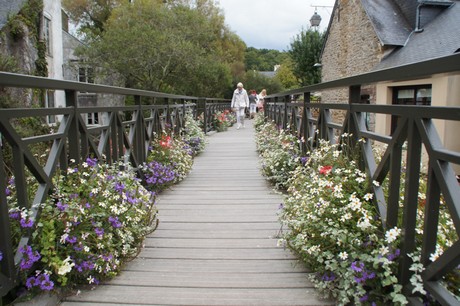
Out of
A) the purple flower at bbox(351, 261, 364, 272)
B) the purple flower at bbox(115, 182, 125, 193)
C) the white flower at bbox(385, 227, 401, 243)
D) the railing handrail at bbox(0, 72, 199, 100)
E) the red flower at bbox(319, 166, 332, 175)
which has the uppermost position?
the railing handrail at bbox(0, 72, 199, 100)

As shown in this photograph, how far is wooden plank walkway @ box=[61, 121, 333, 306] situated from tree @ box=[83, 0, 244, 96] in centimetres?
2038

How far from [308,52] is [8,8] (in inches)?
774

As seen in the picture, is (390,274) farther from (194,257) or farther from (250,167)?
(250,167)

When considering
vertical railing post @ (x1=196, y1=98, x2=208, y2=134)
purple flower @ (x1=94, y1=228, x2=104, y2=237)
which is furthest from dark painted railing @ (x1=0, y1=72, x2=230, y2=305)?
vertical railing post @ (x1=196, y1=98, x2=208, y2=134)

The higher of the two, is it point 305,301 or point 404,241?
point 404,241

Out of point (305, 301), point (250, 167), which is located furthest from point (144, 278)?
point (250, 167)

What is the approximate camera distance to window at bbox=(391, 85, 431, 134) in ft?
46.7

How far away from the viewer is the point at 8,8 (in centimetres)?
1664

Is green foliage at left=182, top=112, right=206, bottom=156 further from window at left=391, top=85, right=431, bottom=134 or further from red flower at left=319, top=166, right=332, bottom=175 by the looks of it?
window at left=391, top=85, right=431, bottom=134

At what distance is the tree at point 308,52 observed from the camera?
97.2 feet

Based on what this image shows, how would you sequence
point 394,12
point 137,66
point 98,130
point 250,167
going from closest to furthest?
point 98,130 < point 250,167 < point 394,12 < point 137,66

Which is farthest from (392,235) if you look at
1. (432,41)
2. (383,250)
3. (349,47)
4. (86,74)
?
(86,74)

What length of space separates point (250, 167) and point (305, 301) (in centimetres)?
451

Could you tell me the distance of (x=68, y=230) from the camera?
2.36 meters
